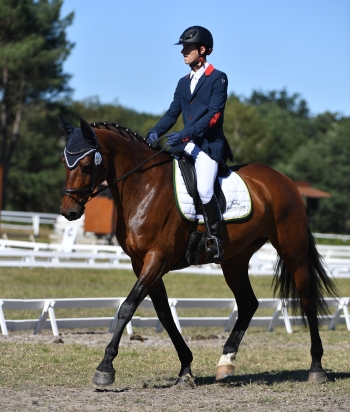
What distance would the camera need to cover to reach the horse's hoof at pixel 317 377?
7828 mm

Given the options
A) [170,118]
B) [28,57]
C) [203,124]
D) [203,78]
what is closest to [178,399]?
[203,124]

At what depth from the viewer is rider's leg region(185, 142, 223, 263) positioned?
23.7 ft

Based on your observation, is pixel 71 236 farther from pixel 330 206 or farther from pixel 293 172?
pixel 293 172

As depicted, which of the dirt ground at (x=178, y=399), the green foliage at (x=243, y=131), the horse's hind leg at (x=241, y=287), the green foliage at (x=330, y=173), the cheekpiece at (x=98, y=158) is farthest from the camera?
the green foliage at (x=243, y=131)

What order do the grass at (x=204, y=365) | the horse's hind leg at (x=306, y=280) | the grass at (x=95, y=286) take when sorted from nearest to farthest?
the grass at (x=204, y=365)
the horse's hind leg at (x=306, y=280)
the grass at (x=95, y=286)

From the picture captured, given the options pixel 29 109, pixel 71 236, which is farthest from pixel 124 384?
pixel 29 109

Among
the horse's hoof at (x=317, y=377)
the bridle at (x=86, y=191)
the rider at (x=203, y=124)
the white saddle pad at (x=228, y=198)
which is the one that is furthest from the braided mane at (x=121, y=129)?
the horse's hoof at (x=317, y=377)

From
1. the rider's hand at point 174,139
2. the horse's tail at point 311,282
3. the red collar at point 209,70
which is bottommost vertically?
the horse's tail at point 311,282

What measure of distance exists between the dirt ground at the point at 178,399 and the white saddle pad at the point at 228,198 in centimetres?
169

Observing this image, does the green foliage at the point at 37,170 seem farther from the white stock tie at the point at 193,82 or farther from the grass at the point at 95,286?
the white stock tie at the point at 193,82

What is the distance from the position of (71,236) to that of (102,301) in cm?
→ 1335

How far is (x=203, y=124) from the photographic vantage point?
23.9 feet

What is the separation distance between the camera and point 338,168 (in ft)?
194

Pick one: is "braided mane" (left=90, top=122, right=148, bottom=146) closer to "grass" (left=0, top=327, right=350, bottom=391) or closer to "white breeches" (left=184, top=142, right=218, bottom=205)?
"white breeches" (left=184, top=142, right=218, bottom=205)
